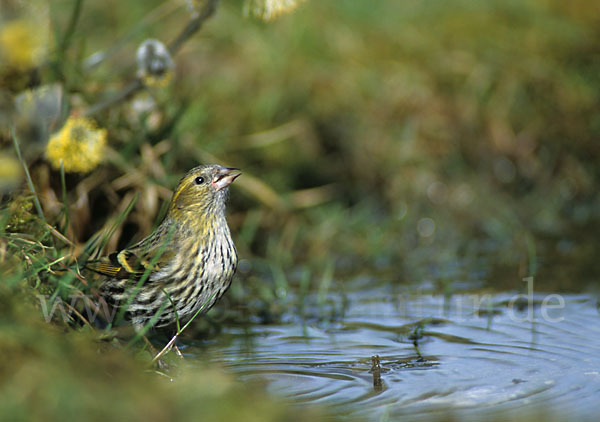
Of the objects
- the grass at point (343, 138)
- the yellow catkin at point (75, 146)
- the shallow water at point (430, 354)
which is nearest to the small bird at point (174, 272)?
the grass at point (343, 138)

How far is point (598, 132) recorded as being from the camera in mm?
7223

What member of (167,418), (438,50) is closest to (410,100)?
(438,50)

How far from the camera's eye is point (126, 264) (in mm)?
3992

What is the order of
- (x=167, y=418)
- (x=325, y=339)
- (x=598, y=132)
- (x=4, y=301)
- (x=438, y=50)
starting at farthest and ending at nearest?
(x=438, y=50)
(x=598, y=132)
(x=325, y=339)
(x=4, y=301)
(x=167, y=418)

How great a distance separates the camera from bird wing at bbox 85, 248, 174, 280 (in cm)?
396

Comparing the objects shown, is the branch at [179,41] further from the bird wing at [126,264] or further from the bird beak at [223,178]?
the bird wing at [126,264]

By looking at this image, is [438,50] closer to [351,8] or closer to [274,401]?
[351,8]

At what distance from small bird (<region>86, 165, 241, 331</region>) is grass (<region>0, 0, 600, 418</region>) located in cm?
19

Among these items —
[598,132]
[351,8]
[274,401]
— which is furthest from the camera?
[351,8]

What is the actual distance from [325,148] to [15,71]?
10.8ft

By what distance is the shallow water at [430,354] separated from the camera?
126 inches

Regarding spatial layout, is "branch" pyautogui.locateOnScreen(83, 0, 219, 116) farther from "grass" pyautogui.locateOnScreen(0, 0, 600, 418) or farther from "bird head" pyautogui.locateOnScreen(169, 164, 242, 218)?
"bird head" pyautogui.locateOnScreen(169, 164, 242, 218)

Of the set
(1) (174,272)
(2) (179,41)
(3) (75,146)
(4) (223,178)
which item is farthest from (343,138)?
(1) (174,272)

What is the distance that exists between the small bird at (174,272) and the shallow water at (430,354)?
30 centimetres
